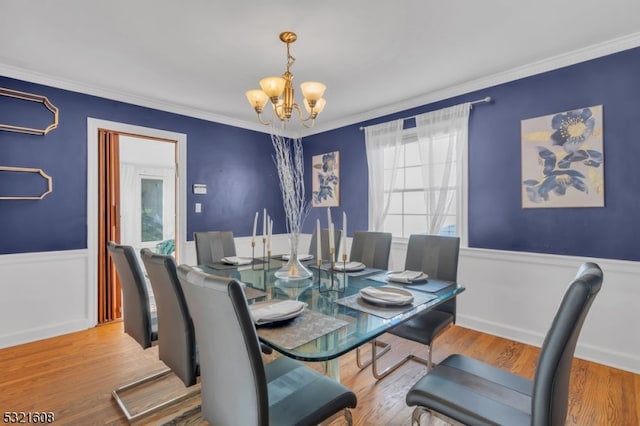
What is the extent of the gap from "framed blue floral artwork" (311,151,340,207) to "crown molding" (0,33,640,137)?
0.50 m

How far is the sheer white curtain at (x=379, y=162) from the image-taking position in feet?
12.5

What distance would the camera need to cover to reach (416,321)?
2061mm

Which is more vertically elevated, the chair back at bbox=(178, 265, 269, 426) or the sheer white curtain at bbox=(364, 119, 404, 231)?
the sheer white curtain at bbox=(364, 119, 404, 231)

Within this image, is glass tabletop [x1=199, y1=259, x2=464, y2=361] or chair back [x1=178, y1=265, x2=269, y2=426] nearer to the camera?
chair back [x1=178, y1=265, x2=269, y2=426]

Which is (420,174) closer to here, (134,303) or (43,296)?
(134,303)

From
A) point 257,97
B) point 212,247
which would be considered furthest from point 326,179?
point 257,97

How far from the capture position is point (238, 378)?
A: 3.33 feet

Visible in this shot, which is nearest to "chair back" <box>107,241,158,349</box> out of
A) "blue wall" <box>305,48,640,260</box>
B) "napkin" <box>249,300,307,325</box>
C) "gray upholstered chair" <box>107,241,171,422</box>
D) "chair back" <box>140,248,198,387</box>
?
"gray upholstered chair" <box>107,241,171,422</box>

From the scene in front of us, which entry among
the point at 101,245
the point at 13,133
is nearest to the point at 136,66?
the point at 13,133

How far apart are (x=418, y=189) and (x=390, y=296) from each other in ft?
7.76

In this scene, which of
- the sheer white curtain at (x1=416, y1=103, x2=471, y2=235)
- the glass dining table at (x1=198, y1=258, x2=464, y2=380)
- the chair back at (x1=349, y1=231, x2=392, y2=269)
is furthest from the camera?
the sheer white curtain at (x1=416, y1=103, x2=471, y2=235)

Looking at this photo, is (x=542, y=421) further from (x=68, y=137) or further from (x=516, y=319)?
(x=68, y=137)

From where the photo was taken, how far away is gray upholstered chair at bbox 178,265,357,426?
954 millimetres

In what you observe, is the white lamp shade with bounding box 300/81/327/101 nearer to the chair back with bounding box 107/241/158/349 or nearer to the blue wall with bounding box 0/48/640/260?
the chair back with bounding box 107/241/158/349
